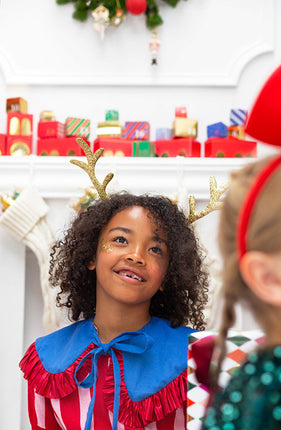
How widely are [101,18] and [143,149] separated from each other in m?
0.59

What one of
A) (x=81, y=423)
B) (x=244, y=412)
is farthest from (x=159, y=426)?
(x=244, y=412)

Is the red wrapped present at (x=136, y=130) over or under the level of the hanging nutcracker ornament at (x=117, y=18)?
under

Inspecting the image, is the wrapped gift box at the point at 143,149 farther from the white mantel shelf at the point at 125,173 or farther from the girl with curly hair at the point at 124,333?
the girl with curly hair at the point at 124,333

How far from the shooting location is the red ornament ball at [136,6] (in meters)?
2.33

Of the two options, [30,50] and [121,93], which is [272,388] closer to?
[121,93]

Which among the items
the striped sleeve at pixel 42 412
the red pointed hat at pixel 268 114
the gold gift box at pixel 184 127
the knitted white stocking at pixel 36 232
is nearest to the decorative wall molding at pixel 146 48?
the gold gift box at pixel 184 127

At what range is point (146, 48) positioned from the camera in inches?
95.8

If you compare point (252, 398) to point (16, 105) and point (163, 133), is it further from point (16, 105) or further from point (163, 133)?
point (16, 105)

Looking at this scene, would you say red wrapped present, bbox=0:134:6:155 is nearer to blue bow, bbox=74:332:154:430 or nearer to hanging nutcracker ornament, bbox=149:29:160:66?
hanging nutcracker ornament, bbox=149:29:160:66

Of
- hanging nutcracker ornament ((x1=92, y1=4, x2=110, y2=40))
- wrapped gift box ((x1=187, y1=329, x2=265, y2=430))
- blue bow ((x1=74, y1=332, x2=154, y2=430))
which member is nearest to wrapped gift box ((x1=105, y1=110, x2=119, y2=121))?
hanging nutcracker ornament ((x1=92, y1=4, x2=110, y2=40))

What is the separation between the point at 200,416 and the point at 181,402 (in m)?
0.27

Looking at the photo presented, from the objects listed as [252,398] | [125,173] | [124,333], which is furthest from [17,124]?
[252,398]

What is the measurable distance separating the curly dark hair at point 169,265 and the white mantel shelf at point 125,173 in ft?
1.74

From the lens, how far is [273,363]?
0.74 metres
